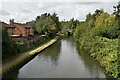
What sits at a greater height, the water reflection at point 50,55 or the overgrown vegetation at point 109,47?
the overgrown vegetation at point 109,47

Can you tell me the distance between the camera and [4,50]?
19.7 metres

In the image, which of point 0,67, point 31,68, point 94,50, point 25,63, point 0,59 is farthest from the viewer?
point 94,50

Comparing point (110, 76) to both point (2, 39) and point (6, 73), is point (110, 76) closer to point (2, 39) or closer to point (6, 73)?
point (6, 73)

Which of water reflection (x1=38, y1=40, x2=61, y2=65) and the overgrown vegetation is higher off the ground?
the overgrown vegetation

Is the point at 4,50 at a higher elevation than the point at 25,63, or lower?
higher

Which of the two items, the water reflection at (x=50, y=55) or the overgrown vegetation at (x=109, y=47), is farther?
the water reflection at (x=50, y=55)

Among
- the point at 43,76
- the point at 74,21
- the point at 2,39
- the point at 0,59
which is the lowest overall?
the point at 43,76

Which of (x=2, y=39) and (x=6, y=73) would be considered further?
(x=2, y=39)

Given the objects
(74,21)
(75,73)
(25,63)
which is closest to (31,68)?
(25,63)

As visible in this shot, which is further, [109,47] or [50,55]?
[50,55]

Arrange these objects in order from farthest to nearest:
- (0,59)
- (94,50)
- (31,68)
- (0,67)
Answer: (94,50)
(31,68)
(0,59)
(0,67)

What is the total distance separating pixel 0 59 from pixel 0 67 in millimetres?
1532

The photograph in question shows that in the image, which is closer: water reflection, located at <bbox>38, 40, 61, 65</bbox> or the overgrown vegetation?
the overgrown vegetation

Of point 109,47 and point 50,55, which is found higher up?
point 109,47
